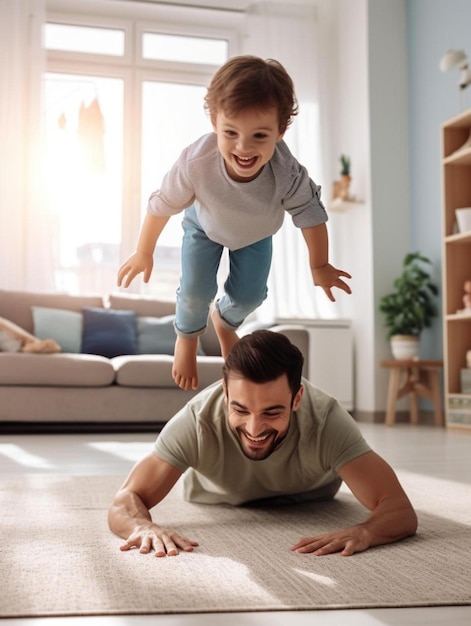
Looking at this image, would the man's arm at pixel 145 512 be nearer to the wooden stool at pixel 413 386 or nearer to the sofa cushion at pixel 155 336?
the sofa cushion at pixel 155 336

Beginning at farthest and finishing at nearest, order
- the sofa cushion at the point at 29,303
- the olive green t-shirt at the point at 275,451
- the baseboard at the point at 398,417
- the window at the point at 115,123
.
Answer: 1. the window at the point at 115,123
2. the baseboard at the point at 398,417
3. the sofa cushion at the point at 29,303
4. the olive green t-shirt at the point at 275,451

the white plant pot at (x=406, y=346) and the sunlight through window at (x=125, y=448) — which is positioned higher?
the white plant pot at (x=406, y=346)

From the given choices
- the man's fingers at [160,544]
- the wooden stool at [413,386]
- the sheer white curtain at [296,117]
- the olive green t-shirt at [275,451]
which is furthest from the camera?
the sheer white curtain at [296,117]

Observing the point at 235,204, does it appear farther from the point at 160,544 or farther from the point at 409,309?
the point at 409,309

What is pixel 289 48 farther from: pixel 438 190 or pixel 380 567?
pixel 380 567

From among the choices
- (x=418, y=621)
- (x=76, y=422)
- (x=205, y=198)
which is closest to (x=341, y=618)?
(x=418, y=621)

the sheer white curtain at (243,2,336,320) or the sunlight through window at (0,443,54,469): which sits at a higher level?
the sheer white curtain at (243,2,336,320)

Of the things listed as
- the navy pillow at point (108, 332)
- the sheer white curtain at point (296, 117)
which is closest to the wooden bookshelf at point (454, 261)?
the sheer white curtain at point (296, 117)

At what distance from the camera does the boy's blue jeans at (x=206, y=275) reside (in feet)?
6.62

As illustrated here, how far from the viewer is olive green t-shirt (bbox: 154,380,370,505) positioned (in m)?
1.93

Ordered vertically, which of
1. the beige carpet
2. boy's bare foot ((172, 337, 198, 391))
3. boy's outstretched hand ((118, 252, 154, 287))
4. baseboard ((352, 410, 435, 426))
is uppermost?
boy's outstretched hand ((118, 252, 154, 287))

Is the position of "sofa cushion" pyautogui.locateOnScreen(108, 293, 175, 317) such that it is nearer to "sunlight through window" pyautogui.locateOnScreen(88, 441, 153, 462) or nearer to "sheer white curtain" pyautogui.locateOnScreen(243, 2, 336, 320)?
"sheer white curtain" pyautogui.locateOnScreen(243, 2, 336, 320)

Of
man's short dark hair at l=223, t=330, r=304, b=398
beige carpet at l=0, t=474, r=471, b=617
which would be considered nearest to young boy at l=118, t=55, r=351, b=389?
man's short dark hair at l=223, t=330, r=304, b=398

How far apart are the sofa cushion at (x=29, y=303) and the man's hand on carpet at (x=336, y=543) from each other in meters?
3.84
